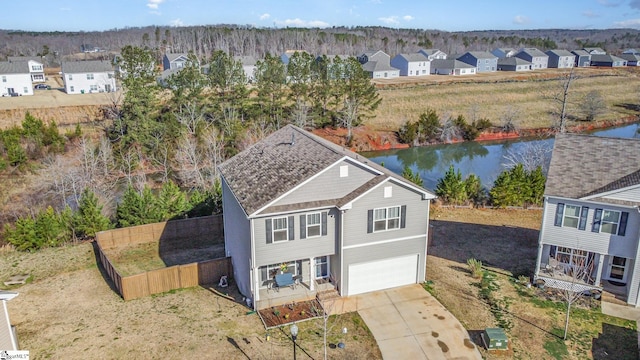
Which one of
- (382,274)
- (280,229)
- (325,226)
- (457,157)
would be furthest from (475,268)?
(457,157)

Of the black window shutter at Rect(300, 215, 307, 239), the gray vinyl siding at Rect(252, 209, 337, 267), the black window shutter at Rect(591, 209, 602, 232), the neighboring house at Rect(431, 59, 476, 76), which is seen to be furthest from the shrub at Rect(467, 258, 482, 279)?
the neighboring house at Rect(431, 59, 476, 76)

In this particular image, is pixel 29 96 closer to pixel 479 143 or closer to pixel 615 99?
pixel 479 143

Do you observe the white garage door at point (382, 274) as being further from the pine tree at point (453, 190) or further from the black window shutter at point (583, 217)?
the pine tree at point (453, 190)

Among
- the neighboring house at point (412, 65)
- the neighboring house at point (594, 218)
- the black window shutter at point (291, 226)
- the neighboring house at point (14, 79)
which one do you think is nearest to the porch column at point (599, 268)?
the neighboring house at point (594, 218)

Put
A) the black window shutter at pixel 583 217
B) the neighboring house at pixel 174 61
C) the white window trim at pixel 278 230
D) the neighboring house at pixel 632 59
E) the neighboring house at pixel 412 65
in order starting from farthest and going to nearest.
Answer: the neighboring house at pixel 632 59 → the neighboring house at pixel 412 65 → the neighboring house at pixel 174 61 → the black window shutter at pixel 583 217 → the white window trim at pixel 278 230

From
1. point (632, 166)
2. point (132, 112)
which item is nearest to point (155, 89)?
point (132, 112)

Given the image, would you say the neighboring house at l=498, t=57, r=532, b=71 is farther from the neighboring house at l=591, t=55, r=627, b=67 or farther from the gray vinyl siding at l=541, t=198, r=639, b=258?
the gray vinyl siding at l=541, t=198, r=639, b=258
